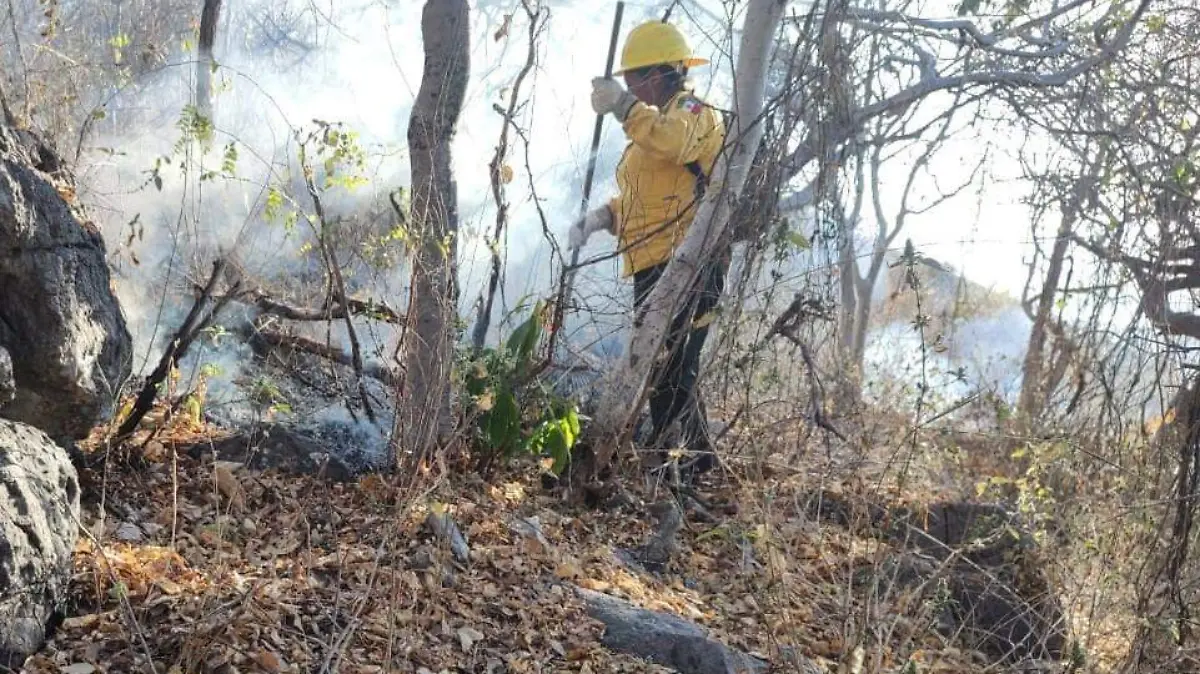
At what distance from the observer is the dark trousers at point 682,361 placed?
4344mm

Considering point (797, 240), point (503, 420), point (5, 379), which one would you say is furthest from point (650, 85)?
point (5, 379)

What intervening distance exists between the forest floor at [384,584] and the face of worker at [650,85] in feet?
6.51

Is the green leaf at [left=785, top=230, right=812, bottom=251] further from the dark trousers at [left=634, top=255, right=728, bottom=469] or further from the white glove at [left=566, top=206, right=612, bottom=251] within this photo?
the white glove at [left=566, top=206, right=612, bottom=251]

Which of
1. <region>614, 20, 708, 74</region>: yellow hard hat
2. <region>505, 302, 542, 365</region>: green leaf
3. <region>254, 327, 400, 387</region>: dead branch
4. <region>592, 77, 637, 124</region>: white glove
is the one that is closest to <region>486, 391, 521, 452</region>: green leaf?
<region>505, 302, 542, 365</region>: green leaf

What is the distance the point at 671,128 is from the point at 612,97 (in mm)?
314

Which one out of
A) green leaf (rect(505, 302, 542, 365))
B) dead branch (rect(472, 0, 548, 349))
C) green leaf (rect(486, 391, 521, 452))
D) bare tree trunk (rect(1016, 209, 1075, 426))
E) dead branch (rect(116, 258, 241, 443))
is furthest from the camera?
bare tree trunk (rect(1016, 209, 1075, 426))

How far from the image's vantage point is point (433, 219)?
3.72 meters

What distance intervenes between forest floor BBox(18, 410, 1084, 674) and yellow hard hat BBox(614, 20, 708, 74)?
2.07m

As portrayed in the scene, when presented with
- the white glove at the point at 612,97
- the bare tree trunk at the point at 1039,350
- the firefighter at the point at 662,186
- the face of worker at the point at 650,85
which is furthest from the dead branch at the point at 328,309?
the bare tree trunk at the point at 1039,350

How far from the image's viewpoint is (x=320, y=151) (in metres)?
3.84

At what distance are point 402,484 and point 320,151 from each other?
1.31 meters

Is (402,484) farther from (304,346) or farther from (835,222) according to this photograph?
(835,222)

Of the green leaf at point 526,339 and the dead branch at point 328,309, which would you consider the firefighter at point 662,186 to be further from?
the dead branch at point 328,309

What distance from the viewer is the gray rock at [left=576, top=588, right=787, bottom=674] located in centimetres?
314
